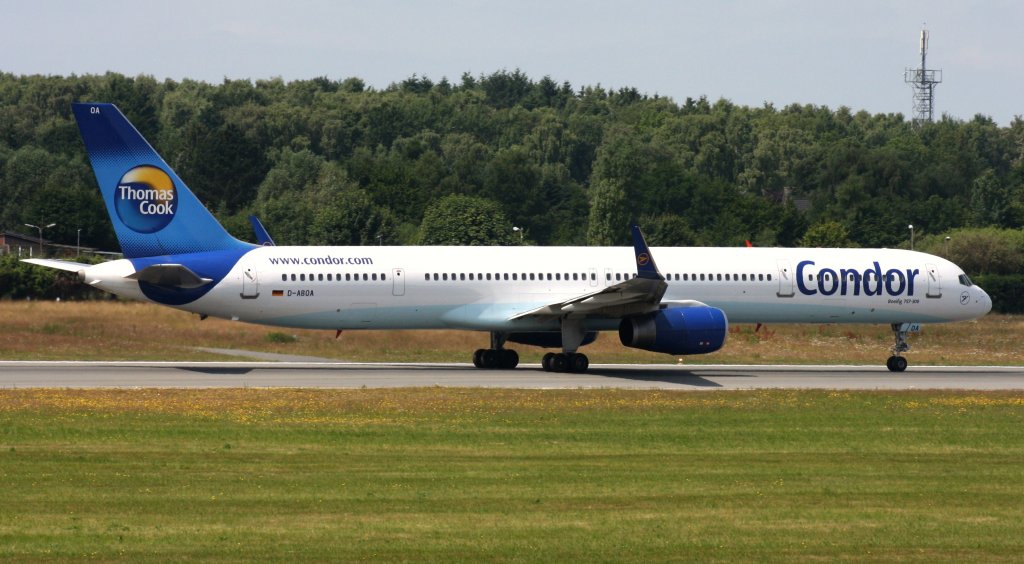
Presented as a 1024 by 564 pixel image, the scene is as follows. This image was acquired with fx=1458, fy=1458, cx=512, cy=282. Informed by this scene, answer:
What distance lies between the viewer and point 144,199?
128ft

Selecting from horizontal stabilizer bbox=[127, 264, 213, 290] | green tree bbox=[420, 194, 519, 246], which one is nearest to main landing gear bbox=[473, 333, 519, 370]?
horizontal stabilizer bbox=[127, 264, 213, 290]

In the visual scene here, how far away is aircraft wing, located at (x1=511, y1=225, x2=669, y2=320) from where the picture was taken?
37438mm

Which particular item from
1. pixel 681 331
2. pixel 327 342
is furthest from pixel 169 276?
pixel 681 331

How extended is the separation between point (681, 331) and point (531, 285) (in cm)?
557

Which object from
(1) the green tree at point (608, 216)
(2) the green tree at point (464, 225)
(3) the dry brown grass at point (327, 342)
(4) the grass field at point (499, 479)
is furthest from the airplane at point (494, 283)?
(1) the green tree at point (608, 216)

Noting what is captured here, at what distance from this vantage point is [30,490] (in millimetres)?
18625

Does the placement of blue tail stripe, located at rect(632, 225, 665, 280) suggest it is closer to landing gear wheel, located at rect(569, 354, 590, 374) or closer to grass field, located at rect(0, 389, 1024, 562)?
landing gear wheel, located at rect(569, 354, 590, 374)

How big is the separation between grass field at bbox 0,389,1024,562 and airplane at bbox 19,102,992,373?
7.88 metres

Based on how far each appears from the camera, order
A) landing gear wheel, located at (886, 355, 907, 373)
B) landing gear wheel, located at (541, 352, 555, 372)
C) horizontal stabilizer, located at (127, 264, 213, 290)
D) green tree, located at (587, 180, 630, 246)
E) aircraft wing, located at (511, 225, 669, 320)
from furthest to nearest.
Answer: green tree, located at (587, 180, 630, 246)
landing gear wheel, located at (886, 355, 907, 373)
landing gear wheel, located at (541, 352, 555, 372)
horizontal stabilizer, located at (127, 264, 213, 290)
aircraft wing, located at (511, 225, 669, 320)

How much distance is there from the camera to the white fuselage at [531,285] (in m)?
40.0

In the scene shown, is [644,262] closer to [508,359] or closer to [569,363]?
[569,363]

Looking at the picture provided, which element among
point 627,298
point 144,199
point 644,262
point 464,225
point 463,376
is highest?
point 464,225

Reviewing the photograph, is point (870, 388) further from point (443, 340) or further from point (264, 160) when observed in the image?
point (264, 160)

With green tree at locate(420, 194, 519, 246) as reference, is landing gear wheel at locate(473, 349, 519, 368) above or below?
below
